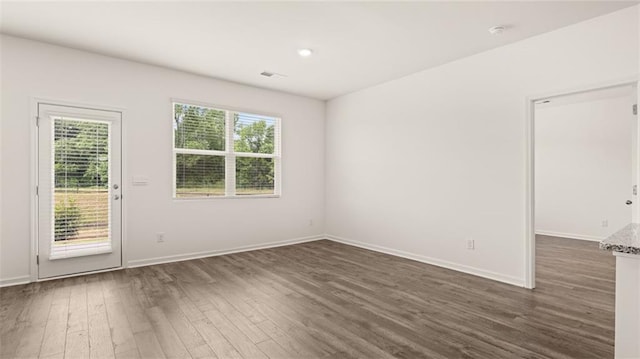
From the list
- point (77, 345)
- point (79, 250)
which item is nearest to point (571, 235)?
point (77, 345)

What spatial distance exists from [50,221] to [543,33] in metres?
5.73

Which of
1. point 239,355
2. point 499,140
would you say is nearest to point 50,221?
point 239,355

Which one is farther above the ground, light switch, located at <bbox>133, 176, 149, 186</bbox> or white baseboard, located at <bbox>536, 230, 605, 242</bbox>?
light switch, located at <bbox>133, 176, 149, 186</bbox>

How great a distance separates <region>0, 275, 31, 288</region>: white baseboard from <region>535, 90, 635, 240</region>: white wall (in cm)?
792

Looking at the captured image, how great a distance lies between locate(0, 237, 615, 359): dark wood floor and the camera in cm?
218

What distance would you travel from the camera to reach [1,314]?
2.71 metres

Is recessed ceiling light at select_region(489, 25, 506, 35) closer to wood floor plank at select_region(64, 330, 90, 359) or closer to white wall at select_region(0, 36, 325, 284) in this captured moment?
white wall at select_region(0, 36, 325, 284)

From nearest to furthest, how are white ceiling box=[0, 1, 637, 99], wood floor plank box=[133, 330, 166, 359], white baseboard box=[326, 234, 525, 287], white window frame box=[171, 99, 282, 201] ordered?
wood floor plank box=[133, 330, 166, 359]
white ceiling box=[0, 1, 637, 99]
white baseboard box=[326, 234, 525, 287]
white window frame box=[171, 99, 282, 201]

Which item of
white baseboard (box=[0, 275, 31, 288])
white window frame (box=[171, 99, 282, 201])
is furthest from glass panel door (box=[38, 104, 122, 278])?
white window frame (box=[171, 99, 282, 201])

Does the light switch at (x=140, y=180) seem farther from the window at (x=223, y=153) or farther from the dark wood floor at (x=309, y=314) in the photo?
the dark wood floor at (x=309, y=314)

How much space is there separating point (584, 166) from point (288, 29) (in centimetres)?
626

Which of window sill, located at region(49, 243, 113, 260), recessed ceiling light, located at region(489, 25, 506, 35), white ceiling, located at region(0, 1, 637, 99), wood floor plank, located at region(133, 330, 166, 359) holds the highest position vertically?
white ceiling, located at region(0, 1, 637, 99)

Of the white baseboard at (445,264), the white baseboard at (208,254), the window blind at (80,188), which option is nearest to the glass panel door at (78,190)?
the window blind at (80,188)

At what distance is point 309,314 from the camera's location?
2.73 m
